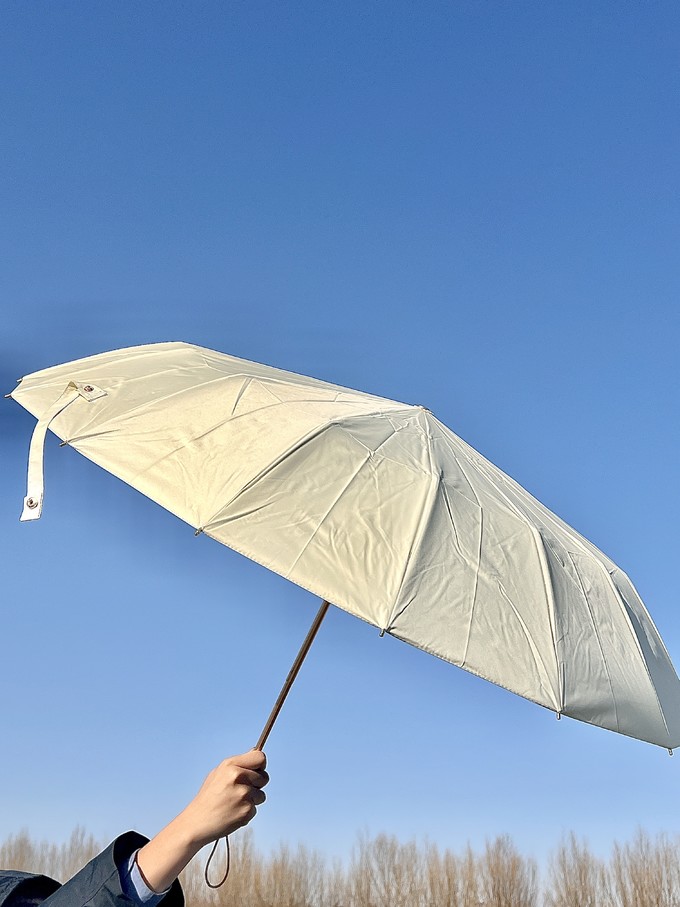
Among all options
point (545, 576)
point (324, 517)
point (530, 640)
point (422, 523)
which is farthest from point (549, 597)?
point (324, 517)

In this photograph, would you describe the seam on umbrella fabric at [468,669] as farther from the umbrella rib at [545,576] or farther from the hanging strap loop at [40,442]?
the hanging strap loop at [40,442]

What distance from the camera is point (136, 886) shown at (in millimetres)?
1558

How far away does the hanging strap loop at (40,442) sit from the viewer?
2.35m

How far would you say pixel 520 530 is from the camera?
2.74 meters

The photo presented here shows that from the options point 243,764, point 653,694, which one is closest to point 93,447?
point 243,764

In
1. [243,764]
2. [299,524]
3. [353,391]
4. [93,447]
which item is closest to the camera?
[243,764]

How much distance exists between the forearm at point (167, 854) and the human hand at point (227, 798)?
0.01 m

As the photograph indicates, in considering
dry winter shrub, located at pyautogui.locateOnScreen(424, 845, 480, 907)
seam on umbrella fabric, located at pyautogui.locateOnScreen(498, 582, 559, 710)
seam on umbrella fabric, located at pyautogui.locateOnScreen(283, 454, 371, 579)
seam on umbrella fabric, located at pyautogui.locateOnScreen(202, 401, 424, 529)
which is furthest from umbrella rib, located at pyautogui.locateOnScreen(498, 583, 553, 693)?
dry winter shrub, located at pyautogui.locateOnScreen(424, 845, 480, 907)

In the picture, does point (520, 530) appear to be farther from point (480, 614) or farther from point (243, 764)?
point (243, 764)

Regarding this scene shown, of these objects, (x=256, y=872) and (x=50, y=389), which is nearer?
(x=50, y=389)

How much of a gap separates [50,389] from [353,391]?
1105 millimetres

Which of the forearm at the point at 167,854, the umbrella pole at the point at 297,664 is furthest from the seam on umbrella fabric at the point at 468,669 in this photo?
the forearm at the point at 167,854

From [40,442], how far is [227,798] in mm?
1234

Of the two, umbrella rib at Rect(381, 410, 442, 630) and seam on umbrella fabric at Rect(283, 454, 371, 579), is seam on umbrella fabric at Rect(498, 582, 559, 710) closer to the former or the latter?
umbrella rib at Rect(381, 410, 442, 630)
